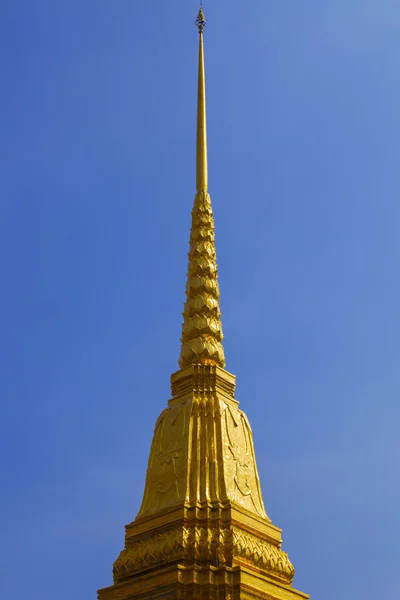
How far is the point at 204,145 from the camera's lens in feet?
85.1

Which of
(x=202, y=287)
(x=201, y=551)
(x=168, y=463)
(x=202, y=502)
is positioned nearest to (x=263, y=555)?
(x=201, y=551)


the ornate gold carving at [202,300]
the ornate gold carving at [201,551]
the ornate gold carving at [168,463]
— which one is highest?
the ornate gold carving at [202,300]

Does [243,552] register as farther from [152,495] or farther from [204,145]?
[204,145]

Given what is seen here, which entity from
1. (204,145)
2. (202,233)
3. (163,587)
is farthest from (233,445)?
(204,145)

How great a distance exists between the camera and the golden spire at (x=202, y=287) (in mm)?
22469

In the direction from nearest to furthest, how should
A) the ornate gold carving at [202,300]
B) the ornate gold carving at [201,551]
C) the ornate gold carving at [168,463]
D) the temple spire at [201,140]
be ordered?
the ornate gold carving at [201,551], the ornate gold carving at [168,463], the ornate gold carving at [202,300], the temple spire at [201,140]

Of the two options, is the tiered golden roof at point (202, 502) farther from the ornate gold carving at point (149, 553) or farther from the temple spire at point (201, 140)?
the temple spire at point (201, 140)

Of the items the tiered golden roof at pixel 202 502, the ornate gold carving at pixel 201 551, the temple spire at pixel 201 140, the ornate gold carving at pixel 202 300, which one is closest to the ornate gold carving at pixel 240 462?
the tiered golden roof at pixel 202 502

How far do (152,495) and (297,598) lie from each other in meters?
4.00

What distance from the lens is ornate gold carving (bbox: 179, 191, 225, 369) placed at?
883 inches

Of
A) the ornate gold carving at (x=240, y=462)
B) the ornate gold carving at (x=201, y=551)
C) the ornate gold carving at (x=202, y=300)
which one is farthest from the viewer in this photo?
the ornate gold carving at (x=202, y=300)

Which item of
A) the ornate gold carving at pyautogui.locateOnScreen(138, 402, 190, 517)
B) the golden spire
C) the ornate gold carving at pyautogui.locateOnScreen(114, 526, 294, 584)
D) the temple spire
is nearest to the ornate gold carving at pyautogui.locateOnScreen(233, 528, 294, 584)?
the ornate gold carving at pyautogui.locateOnScreen(114, 526, 294, 584)

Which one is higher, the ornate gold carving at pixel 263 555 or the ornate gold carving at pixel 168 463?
the ornate gold carving at pixel 168 463

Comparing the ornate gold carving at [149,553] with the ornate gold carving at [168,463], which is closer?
the ornate gold carving at [149,553]
